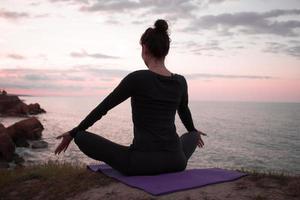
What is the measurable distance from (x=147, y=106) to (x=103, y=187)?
1560mm

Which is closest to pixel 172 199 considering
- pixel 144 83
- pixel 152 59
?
pixel 144 83

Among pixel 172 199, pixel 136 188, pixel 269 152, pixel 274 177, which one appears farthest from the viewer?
pixel 269 152

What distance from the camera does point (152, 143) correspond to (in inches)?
205

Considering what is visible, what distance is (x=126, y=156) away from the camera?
5.34m

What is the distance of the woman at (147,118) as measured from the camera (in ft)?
16.9

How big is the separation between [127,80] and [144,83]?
253 mm

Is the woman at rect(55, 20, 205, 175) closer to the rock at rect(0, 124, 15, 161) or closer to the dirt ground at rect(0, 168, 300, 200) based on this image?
the dirt ground at rect(0, 168, 300, 200)

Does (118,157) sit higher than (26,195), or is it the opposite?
(118,157)

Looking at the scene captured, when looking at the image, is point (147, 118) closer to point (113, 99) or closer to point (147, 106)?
point (147, 106)

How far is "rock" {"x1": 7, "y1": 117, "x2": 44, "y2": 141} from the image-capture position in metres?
38.5

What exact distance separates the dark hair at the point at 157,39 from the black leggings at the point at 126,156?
1516 mm

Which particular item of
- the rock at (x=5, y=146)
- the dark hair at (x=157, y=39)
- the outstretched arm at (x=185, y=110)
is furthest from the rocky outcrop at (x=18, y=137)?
the dark hair at (x=157, y=39)

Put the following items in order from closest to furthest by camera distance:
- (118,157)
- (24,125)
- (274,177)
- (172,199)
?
(172,199), (118,157), (274,177), (24,125)

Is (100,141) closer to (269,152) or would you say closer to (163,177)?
(163,177)
